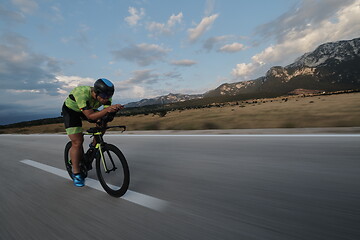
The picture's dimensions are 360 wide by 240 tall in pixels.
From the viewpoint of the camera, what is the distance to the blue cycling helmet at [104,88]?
8.23 ft

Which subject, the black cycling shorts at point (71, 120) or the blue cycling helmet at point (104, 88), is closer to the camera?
the blue cycling helmet at point (104, 88)

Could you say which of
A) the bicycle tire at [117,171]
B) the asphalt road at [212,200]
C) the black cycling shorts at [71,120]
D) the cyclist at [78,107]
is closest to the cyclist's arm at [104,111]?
the cyclist at [78,107]

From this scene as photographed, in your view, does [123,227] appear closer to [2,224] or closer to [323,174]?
[2,224]

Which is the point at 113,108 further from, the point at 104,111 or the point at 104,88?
the point at 104,88

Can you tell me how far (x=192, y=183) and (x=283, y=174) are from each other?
123 centimetres

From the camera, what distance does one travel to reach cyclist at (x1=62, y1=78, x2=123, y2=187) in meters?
2.54

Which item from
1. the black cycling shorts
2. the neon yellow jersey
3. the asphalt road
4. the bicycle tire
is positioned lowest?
the asphalt road

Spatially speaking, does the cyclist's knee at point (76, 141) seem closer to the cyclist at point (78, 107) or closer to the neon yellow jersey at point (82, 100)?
the cyclist at point (78, 107)

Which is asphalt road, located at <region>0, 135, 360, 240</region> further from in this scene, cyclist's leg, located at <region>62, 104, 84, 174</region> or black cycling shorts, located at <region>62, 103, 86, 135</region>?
black cycling shorts, located at <region>62, 103, 86, 135</region>

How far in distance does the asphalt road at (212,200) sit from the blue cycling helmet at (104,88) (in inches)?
51.0

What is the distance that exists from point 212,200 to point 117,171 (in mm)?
1212

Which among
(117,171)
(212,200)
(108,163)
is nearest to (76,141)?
(108,163)

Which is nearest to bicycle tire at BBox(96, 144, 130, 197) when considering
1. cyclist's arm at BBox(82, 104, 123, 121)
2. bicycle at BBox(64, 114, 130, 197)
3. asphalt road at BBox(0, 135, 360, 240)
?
bicycle at BBox(64, 114, 130, 197)

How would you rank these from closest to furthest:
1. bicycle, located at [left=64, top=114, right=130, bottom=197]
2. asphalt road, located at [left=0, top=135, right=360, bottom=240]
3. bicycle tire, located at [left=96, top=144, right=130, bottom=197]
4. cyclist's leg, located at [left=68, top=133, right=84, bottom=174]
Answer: asphalt road, located at [left=0, top=135, right=360, bottom=240], bicycle tire, located at [left=96, top=144, right=130, bottom=197], bicycle, located at [left=64, top=114, right=130, bottom=197], cyclist's leg, located at [left=68, top=133, right=84, bottom=174]
